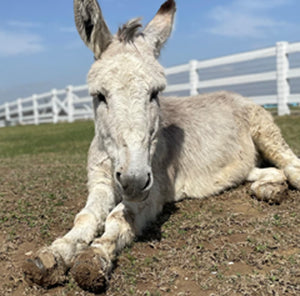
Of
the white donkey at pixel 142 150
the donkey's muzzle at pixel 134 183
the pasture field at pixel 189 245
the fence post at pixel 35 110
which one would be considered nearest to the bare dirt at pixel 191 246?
the pasture field at pixel 189 245

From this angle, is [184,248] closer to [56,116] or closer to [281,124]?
[281,124]

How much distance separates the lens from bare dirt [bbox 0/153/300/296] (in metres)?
2.59

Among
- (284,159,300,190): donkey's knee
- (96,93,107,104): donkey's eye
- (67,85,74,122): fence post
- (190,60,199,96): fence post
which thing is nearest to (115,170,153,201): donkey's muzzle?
(96,93,107,104): donkey's eye

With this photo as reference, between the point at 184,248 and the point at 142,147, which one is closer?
the point at 142,147

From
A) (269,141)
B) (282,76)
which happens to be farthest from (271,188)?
(282,76)

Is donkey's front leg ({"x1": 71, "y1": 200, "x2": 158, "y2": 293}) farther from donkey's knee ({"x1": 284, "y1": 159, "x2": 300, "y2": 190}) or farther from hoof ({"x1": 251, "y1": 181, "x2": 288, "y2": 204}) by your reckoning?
donkey's knee ({"x1": 284, "y1": 159, "x2": 300, "y2": 190})

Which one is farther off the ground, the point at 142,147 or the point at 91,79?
the point at 91,79

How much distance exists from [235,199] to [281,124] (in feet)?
24.5

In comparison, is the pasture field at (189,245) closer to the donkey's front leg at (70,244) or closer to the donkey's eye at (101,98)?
the donkey's front leg at (70,244)

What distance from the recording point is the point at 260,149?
5184 mm

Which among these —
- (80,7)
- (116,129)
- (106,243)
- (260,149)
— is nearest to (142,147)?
(116,129)

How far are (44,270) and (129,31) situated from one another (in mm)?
1997

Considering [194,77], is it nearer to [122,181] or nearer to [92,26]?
[92,26]

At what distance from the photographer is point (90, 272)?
2.50 m
